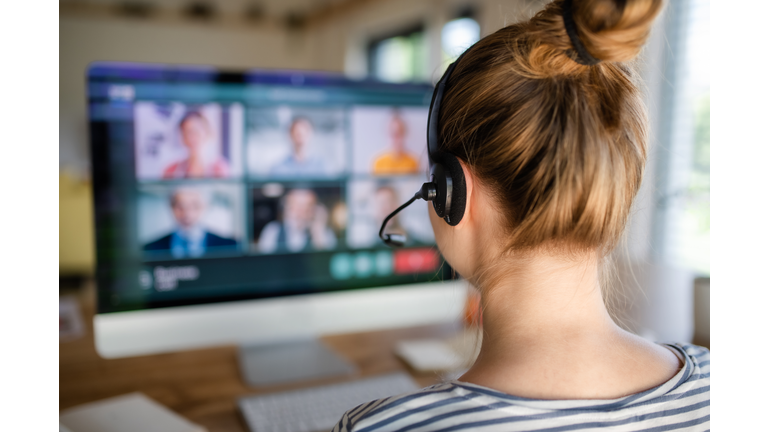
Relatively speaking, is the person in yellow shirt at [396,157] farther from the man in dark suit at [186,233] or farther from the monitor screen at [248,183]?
the man in dark suit at [186,233]

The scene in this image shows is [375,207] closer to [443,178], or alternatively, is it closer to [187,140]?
[187,140]

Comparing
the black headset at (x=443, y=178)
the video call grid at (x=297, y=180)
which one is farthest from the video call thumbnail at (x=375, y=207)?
the black headset at (x=443, y=178)

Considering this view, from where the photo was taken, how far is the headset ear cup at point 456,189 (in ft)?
1.74

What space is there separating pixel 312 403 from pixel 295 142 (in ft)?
1.47

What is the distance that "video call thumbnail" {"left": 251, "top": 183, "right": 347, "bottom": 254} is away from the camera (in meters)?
0.95

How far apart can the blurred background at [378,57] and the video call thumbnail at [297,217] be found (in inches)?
23.3

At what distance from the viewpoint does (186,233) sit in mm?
900

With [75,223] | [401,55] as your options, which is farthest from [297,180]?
[75,223]

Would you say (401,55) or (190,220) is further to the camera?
(401,55)

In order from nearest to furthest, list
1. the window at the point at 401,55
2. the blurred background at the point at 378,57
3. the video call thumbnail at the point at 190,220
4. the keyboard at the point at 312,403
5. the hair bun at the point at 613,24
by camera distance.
Answer: the hair bun at the point at 613,24, the keyboard at the point at 312,403, the video call thumbnail at the point at 190,220, the blurred background at the point at 378,57, the window at the point at 401,55

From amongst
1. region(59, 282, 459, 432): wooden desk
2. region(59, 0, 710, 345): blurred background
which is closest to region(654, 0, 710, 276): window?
region(59, 0, 710, 345): blurred background

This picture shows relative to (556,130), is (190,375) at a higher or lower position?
lower

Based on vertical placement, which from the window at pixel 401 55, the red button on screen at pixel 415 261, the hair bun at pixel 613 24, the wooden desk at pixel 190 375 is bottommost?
the wooden desk at pixel 190 375
